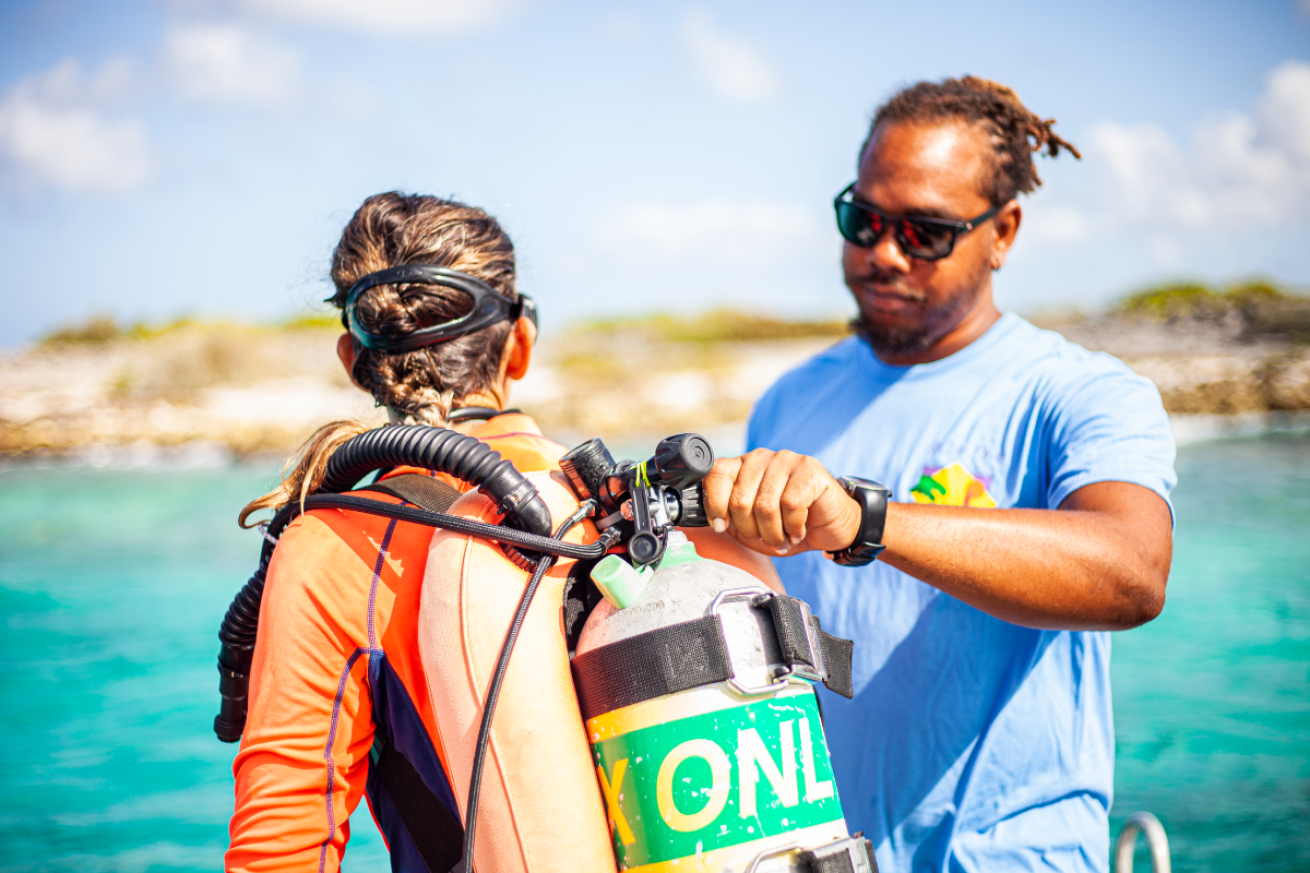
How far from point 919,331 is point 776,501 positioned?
129 cm

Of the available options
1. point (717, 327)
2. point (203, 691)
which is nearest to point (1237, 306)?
point (717, 327)

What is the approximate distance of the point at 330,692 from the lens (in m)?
1.33

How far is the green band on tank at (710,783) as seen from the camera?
1.13m

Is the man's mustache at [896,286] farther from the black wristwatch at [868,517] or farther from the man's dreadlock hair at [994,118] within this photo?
the black wristwatch at [868,517]

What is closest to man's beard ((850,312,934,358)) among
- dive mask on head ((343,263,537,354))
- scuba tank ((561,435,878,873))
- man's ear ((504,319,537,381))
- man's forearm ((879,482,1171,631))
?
man's forearm ((879,482,1171,631))

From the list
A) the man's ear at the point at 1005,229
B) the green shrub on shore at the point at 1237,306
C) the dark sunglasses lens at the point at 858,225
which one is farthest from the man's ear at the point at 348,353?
the green shrub on shore at the point at 1237,306

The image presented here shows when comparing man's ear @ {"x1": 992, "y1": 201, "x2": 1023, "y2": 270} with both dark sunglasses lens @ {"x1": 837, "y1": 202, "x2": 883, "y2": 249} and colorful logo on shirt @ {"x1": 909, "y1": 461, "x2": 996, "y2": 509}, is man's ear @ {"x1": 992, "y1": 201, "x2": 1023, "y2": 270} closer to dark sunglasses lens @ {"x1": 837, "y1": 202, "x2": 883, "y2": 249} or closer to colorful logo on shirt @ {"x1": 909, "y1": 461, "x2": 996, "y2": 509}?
dark sunglasses lens @ {"x1": 837, "y1": 202, "x2": 883, "y2": 249}

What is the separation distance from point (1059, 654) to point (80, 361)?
113 ft

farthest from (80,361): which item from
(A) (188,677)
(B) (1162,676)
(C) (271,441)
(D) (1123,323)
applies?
(D) (1123,323)

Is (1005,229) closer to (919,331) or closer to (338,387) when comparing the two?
(919,331)

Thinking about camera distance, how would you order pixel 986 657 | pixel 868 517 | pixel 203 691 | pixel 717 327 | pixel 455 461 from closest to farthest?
pixel 455 461 < pixel 868 517 < pixel 986 657 < pixel 203 691 < pixel 717 327

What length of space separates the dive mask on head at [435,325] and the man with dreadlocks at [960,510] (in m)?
0.63

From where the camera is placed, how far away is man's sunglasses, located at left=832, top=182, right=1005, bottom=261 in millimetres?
2369

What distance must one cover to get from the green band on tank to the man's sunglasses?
5.23ft
